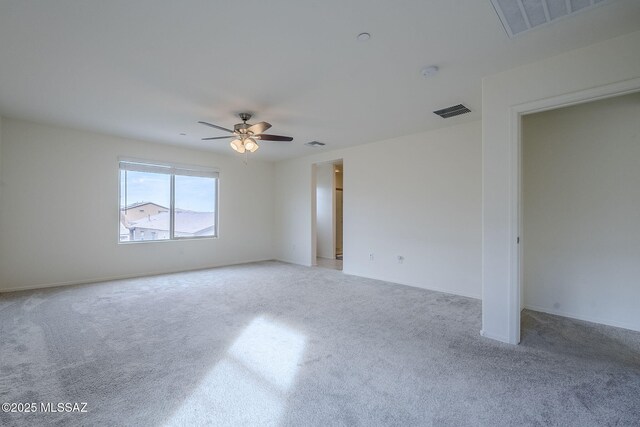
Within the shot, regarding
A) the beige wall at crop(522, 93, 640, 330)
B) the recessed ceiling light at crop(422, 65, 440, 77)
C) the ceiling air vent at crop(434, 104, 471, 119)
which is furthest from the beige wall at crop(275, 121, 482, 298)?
the recessed ceiling light at crop(422, 65, 440, 77)

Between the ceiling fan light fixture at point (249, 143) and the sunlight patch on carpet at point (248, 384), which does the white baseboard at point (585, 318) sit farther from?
the ceiling fan light fixture at point (249, 143)

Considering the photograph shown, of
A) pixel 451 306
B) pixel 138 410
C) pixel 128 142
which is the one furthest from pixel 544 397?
pixel 128 142

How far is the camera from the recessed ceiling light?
2.64m

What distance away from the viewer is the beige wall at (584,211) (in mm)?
3035

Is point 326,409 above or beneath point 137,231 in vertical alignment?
beneath

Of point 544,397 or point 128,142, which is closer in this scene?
point 544,397

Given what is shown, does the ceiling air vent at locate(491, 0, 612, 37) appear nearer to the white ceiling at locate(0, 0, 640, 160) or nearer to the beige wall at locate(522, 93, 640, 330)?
the white ceiling at locate(0, 0, 640, 160)

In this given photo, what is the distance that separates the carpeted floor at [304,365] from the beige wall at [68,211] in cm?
79

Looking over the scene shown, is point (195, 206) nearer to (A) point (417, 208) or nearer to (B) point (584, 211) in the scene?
(A) point (417, 208)

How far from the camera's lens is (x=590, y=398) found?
187 cm

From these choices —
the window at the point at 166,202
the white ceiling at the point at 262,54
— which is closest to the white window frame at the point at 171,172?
the window at the point at 166,202

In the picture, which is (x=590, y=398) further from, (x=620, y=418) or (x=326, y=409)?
(x=326, y=409)

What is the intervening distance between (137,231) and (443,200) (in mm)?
5549

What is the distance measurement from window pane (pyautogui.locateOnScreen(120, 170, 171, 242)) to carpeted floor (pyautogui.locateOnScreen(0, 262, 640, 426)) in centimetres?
177
